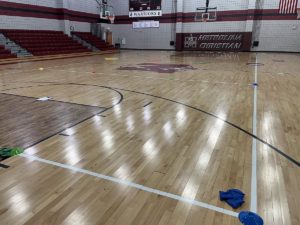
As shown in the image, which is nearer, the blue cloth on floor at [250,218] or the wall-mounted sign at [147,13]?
the blue cloth on floor at [250,218]

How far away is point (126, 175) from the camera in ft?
7.55

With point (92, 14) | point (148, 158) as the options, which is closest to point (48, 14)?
point (92, 14)

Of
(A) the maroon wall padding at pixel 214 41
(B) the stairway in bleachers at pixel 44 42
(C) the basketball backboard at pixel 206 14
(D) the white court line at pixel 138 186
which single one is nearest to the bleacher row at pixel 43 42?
(B) the stairway in bleachers at pixel 44 42

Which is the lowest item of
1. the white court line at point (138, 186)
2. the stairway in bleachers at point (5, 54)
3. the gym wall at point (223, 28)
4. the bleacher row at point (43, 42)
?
the white court line at point (138, 186)

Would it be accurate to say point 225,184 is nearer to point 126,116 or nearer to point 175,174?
point 175,174

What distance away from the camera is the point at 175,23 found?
63.0ft

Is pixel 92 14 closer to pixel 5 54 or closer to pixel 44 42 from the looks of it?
pixel 44 42

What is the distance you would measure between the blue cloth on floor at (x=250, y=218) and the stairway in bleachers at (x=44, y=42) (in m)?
13.6

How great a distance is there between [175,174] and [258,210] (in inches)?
29.7

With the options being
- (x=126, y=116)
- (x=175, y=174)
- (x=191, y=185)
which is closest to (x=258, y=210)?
(x=191, y=185)

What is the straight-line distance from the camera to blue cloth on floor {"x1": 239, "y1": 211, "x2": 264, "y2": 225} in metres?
1.70

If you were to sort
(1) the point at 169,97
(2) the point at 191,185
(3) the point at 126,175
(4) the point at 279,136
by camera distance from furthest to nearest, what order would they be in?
(1) the point at 169,97 → (4) the point at 279,136 → (3) the point at 126,175 → (2) the point at 191,185

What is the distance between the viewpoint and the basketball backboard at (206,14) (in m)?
17.8

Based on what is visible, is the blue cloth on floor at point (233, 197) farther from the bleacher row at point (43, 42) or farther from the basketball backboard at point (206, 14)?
the basketball backboard at point (206, 14)
